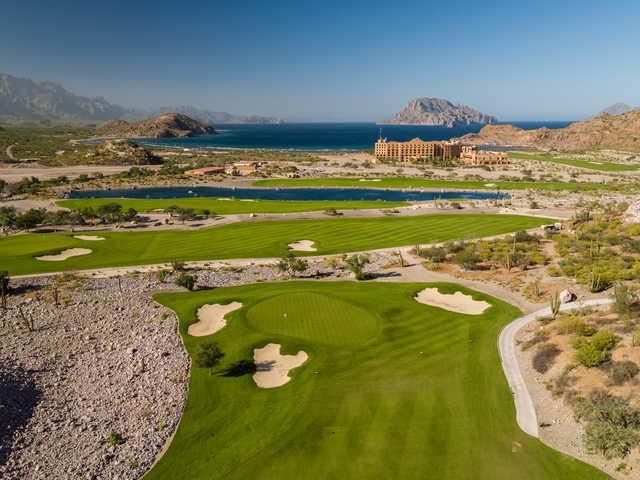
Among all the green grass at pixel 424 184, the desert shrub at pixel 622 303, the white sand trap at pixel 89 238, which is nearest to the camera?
the desert shrub at pixel 622 303

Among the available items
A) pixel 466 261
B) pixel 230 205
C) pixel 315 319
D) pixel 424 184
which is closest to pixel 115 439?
pixel 315 319

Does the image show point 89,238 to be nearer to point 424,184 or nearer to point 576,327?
point 576,327

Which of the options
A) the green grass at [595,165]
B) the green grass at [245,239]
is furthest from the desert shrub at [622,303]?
the green grass at [595,165]

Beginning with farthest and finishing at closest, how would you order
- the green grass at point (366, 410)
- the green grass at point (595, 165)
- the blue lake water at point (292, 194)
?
the green grass at point (595, 165) → the blue lake water at point (292, 194) → the green grass at point (366, 410)

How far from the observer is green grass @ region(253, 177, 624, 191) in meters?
126

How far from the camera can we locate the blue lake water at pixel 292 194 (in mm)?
116125

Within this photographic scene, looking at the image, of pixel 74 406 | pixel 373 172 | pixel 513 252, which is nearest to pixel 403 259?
pixel 513 252

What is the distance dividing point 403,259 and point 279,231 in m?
23.9

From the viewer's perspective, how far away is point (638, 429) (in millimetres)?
19234

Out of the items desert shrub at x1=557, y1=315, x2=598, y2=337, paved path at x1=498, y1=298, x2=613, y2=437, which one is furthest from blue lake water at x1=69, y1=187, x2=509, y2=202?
desert shrub at x1=557, y1=315, x2=598, y2=337

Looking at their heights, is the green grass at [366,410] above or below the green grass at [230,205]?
below

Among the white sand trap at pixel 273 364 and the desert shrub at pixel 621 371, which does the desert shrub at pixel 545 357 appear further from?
the white sand trap at pixel 273 364

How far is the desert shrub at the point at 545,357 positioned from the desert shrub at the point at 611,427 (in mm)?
5103

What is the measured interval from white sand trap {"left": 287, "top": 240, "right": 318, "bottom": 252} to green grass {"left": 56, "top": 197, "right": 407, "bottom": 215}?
2657 centimetres
